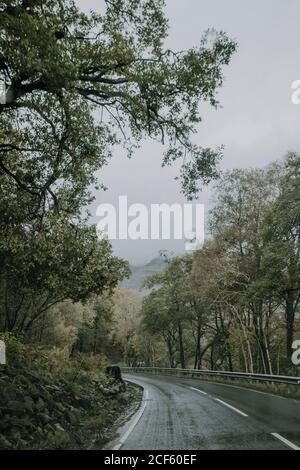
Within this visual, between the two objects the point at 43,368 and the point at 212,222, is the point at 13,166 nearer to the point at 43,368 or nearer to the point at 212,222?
the point at 43,368

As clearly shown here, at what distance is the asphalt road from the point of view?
7.98m

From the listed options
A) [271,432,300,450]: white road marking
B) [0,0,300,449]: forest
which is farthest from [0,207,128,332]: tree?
[271,432,300,450]: white road marking

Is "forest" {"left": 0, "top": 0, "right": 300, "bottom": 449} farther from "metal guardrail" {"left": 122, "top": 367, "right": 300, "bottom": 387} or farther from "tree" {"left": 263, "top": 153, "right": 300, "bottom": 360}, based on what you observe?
"metal guardrail" {"left": 122, "top": 367, "right": 300, "bottom": 387}

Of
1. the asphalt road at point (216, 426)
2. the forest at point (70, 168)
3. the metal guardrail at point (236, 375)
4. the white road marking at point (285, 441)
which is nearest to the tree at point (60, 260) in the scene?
the forest at point (70, 168)

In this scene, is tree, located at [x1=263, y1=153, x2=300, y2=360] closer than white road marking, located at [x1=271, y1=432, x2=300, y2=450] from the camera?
No

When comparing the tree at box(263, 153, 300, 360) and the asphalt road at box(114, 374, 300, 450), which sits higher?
the tree at box(263, 153, 300, 360)

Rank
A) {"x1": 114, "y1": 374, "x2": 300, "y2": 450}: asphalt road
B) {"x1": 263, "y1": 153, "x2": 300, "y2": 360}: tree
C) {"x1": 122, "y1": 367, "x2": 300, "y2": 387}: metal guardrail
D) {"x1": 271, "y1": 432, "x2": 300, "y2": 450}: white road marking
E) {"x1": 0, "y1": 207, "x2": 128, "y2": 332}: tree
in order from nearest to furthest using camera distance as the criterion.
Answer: {"x1": 271, "y1": 432, "x2": 300, "y2": 450}: white road marking < {"x1": 114, "y1": 374, "x2": 300, "y2": 450}: asphalt road < {"x1": 0, "y1": 207, "x2": 128, "y2": 332}: tree < {"x1": 122, "y1": 367, "x2": 300, "y2": 387}: metal guardrail < {"x1": 263, "y1": 153, "x2": 300, "y2": 360}: tree

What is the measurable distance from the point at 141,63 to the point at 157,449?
8.09m

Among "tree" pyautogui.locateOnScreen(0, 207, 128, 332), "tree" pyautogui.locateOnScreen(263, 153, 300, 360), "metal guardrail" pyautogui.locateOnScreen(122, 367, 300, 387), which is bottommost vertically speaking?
"metal guardrail" pyautogui.locateOnScreen(122, 367, 300, 387)

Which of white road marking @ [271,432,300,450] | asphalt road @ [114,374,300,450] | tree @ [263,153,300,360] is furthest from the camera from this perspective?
tree @ [263,153,300,360]

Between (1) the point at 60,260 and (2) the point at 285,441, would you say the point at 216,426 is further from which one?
(1) the point at 60,260

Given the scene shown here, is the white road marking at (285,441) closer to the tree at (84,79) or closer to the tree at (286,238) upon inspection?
the tree at (84,79)

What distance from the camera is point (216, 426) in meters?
10.0
